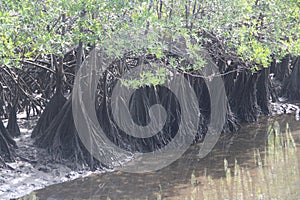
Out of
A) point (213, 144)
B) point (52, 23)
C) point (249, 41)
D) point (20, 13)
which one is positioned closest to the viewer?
point (20, 13)

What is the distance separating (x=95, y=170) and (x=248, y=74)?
5.34m

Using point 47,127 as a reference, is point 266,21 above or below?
above

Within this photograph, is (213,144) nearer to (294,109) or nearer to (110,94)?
(110,94)

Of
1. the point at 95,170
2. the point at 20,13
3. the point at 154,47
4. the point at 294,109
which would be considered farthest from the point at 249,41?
the point at 294,109

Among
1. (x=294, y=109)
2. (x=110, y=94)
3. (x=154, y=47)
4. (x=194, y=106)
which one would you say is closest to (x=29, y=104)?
(x=110, y=94)

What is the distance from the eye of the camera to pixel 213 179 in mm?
9016

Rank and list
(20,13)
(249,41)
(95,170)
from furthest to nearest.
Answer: (249,41) < (95,170) < (20,13)

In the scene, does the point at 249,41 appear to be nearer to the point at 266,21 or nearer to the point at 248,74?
the point at 266,21

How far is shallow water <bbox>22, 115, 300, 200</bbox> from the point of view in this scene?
825cm

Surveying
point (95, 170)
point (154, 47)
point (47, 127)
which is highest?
point (154, 47)

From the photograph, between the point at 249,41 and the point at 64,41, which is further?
the point at 249,41

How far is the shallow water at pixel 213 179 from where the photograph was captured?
8.25 m

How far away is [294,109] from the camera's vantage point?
1602 cm

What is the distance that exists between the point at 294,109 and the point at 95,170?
26.1 ft
